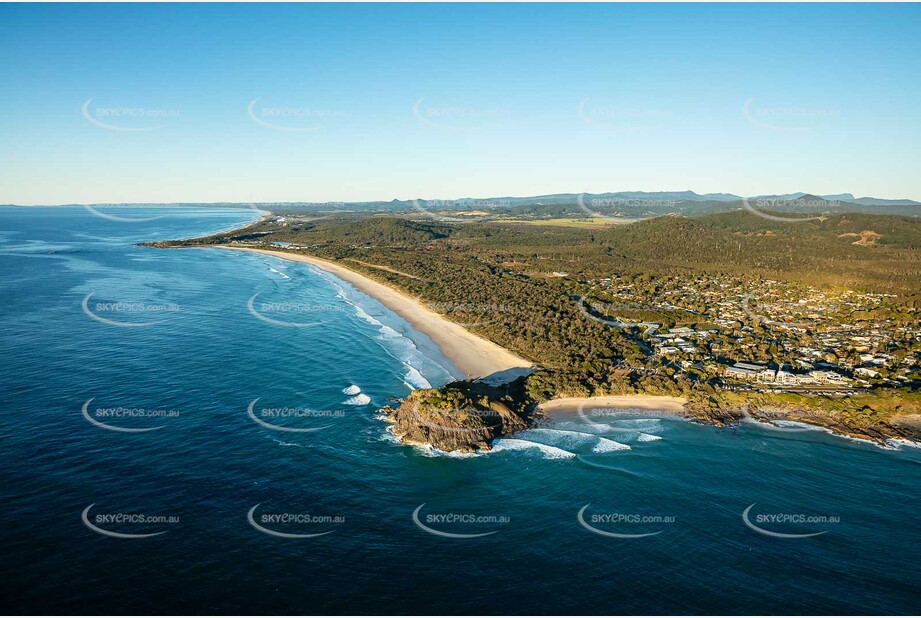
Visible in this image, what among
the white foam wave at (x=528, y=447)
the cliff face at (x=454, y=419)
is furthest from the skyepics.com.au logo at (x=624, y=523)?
the cliff face at (x=454, y=419)

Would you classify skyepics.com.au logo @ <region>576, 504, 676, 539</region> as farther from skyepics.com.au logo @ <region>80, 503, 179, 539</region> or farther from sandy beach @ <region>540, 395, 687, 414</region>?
skyepics.com.au logo @ <region>80, 503, 179, 539</region>

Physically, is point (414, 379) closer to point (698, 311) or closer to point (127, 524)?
point (127, 524)

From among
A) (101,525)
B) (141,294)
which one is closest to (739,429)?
(101,525)

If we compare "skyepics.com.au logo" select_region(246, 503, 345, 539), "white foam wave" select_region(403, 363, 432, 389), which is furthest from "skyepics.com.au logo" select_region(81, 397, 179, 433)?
"white foam wave" select_region(403, 363, 432, 389)

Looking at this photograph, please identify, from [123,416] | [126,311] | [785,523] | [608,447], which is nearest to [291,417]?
[123,416]

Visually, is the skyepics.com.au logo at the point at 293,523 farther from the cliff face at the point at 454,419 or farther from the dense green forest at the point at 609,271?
the dense green forest at the point at 609,271

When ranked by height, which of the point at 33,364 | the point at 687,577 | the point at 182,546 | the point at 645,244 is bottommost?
the point at 687,577

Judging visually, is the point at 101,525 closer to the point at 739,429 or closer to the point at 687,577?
the point at 687,577
